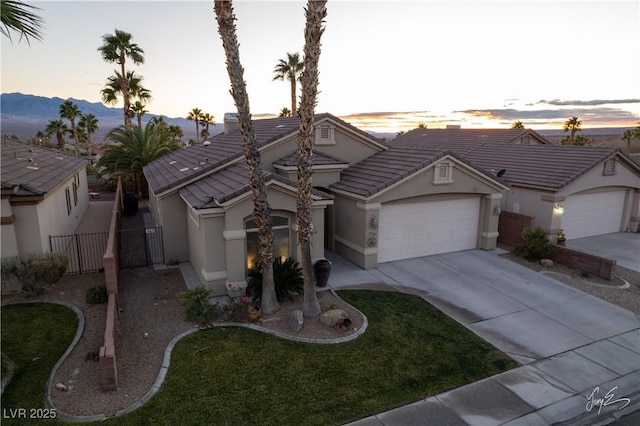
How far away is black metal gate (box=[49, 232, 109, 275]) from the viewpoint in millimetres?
14406

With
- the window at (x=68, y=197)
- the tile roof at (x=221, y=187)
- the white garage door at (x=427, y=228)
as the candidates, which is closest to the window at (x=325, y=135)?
the tile roof at (x=221, y=187)

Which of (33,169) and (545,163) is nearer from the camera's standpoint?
(33,169)

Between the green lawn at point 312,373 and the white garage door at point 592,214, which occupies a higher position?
the white garage door at point 592,214

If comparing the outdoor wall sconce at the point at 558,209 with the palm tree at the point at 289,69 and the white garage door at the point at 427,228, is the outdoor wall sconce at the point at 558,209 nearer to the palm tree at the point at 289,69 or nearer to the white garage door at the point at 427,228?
the white garage door at the point at 427,228

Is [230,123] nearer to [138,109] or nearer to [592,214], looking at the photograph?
[592,214]

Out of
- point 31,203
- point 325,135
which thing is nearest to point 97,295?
point 31,203

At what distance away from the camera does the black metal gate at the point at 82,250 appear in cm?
1441

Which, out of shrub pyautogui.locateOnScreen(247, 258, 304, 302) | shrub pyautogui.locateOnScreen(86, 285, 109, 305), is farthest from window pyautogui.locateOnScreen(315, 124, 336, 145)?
shrub pyautogui.locateOnScreen(86, 285, 109, 305)

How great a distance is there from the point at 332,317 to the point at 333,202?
16.6ft

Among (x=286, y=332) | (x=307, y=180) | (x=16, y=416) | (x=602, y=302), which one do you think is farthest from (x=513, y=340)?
(x=16, y=416)

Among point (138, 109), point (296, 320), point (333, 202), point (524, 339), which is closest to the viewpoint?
point (524, 339)

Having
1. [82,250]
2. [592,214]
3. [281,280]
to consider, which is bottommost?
[82,250]

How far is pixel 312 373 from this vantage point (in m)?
8.76

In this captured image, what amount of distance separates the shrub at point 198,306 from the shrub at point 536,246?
12646 millimetres
